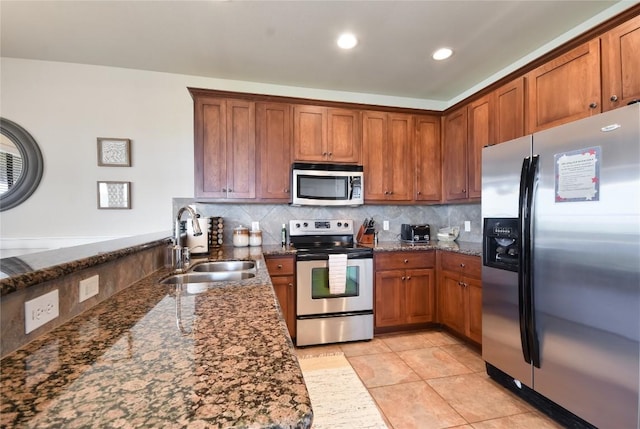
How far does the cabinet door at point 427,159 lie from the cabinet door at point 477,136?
45 cm

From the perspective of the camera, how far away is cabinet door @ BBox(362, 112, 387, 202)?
316cm

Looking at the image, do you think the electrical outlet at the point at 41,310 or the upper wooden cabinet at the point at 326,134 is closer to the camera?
the electrical outlet at the point at 41,310

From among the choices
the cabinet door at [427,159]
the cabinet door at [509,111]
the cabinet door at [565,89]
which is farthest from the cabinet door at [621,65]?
the cabinet door at [427,159]

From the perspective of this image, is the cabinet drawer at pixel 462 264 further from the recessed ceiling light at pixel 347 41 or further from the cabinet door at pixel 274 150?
the recessed ceiling light at pixel 347 41

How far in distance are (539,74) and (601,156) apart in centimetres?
103

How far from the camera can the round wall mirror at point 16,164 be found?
Result: 8.66 ft

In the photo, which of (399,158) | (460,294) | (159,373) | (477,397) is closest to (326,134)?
(399,158)

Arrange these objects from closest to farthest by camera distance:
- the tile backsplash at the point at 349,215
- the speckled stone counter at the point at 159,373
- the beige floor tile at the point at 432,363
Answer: the speckled stone counter at the point at 159,373, the beige floor tile at the point at 432,363, the tile backsplash at the point at 349,215

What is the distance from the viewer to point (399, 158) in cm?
326

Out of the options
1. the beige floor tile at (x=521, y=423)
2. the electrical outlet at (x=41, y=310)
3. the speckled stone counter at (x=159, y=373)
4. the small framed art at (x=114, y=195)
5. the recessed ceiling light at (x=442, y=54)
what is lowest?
the beige floor tile at (x=521, y=423)

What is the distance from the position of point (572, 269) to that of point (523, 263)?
25cm

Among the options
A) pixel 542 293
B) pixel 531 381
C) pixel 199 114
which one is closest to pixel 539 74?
pixel 542 293

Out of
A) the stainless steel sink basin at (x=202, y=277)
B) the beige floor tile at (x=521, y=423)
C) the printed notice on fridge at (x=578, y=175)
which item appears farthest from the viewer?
the beige floor tile at (x=521, y=423)

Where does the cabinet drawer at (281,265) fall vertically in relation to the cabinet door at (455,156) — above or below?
below
